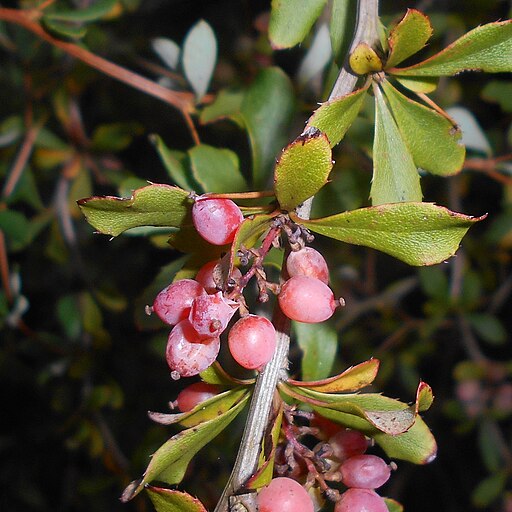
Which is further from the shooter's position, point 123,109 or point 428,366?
point 428,366

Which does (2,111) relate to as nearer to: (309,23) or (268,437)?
(309,23)

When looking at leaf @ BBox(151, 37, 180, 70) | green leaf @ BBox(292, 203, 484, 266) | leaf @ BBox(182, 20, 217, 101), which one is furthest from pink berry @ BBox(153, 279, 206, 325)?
Answer: leaf @ BBox(151, 37, 180, 70)

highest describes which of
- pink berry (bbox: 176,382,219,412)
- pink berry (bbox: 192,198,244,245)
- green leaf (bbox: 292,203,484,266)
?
pink berry (bbox: 192,198,244,245)

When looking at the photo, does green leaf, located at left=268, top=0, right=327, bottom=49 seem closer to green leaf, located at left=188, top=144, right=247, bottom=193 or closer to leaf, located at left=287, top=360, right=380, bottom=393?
green leaf, located at left=188, top=144, right=247, bottom=193

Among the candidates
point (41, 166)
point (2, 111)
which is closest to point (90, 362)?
point (41, 166)

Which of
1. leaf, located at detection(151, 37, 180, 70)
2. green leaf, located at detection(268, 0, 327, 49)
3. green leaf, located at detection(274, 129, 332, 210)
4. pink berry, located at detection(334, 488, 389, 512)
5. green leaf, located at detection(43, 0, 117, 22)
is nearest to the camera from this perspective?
green leaf, located at detection(274, 129, 332, 210)

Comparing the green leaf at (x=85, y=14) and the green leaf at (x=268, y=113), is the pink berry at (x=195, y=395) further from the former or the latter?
the green leaf at (x=85, y=14)
